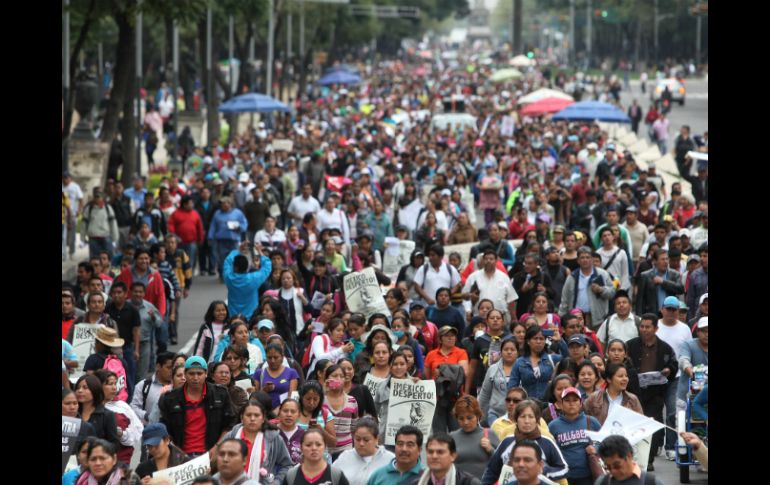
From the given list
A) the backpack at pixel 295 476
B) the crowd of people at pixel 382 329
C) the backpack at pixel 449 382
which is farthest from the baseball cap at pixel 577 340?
the backpack at pixel 295 476

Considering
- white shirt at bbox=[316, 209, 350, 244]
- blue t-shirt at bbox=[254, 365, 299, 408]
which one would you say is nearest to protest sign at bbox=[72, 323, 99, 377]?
blue t-shirt at bbox=[254, 365, 299, 408]

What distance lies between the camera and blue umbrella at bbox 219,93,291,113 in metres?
40.1

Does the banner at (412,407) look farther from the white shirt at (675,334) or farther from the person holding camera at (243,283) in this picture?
the person holding camera at (243,283)

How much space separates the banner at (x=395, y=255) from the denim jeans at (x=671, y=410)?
19.5 ft

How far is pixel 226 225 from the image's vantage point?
73.2 feet

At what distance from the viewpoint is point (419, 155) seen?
3234cm

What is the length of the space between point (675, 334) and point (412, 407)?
11.2 feet

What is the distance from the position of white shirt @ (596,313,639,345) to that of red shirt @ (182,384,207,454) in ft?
14.3

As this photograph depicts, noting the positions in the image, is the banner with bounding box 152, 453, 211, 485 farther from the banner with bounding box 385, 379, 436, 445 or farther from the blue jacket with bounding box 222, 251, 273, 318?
the blue jacket with bounding box 222, 251, 273, 318

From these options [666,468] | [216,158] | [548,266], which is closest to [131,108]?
[216,158]
